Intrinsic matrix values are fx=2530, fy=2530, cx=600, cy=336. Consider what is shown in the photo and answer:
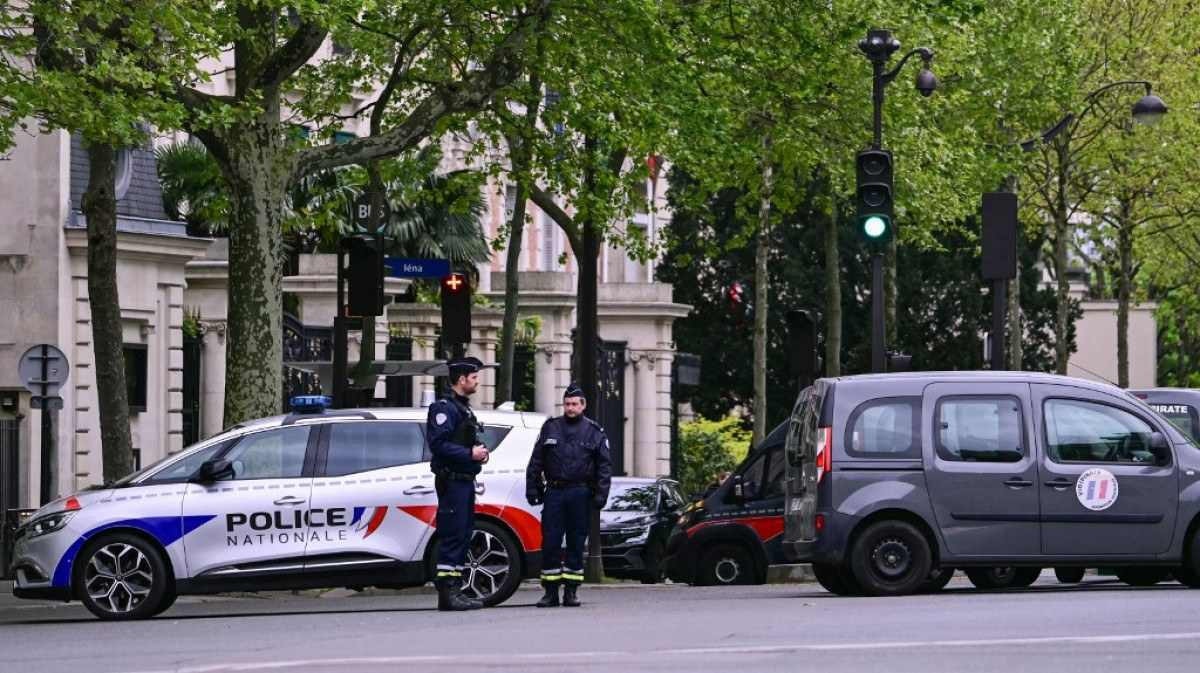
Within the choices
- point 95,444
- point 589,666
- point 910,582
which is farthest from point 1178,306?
point 589,666

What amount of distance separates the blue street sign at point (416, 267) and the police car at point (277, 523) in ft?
15.4

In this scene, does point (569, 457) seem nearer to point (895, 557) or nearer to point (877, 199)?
point (895, 557)

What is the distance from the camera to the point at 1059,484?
19.4 m

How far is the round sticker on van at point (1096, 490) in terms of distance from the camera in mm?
19438

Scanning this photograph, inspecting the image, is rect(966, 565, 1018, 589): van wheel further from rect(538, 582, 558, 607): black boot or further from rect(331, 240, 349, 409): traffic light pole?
rect(331, 240, 349, 409): traffic light pole

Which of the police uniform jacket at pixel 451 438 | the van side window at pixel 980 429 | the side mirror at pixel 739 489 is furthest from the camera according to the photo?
the side mirror at pixel 739 489

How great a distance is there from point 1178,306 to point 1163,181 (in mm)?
27722

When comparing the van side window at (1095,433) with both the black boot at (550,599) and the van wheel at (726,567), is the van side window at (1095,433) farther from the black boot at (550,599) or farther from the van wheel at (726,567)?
the van wheel at (726,567)

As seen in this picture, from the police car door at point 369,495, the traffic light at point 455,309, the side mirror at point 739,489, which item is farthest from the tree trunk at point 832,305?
the police car door at point 369,495

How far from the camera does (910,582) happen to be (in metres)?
19.2

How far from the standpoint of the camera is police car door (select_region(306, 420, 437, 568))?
63.4ft

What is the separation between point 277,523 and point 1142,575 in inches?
296

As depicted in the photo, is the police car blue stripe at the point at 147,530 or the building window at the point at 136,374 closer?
the police car blue stripe at the point at 147,530

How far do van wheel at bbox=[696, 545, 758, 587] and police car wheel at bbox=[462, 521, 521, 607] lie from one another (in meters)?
6.31
